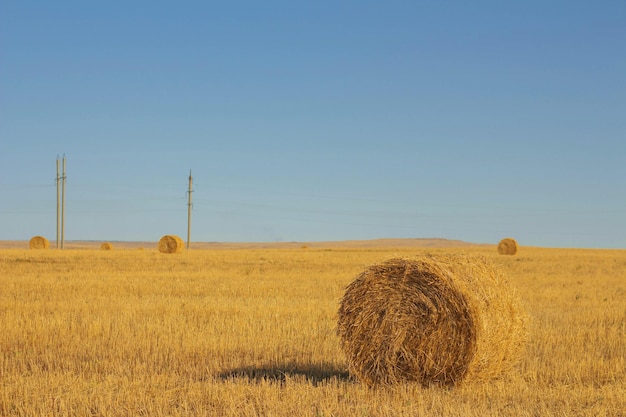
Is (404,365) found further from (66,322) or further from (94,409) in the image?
(66,322)

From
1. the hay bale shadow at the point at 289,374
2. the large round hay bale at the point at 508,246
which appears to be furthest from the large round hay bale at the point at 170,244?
the hay bale shadow at the point at 289,374

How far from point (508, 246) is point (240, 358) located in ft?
134

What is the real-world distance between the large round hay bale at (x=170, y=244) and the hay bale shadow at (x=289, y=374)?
35351mm

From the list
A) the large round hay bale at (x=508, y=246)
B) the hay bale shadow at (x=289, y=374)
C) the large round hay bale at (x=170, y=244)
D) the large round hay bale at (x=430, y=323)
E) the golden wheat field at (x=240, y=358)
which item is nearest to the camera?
the golden wheat field at (x=240, y=358)

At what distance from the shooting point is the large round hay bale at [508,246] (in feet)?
160

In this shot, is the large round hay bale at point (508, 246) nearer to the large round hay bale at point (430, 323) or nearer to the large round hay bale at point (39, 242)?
the large round hay bale at point (39, 242)

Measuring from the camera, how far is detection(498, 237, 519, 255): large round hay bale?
48875 mm

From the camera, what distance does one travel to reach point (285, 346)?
38.7ft

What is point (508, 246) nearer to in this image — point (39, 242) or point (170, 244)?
point (170, 244)

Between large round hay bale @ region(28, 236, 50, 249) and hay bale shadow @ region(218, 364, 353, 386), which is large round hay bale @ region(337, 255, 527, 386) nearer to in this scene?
hay bale shadow @ region(218, 364, 353, 386)

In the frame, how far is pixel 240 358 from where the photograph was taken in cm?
1090

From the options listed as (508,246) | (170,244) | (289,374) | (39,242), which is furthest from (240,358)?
(39,242)

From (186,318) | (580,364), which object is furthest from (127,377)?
(580,364)

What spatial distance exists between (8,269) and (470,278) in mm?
23969
